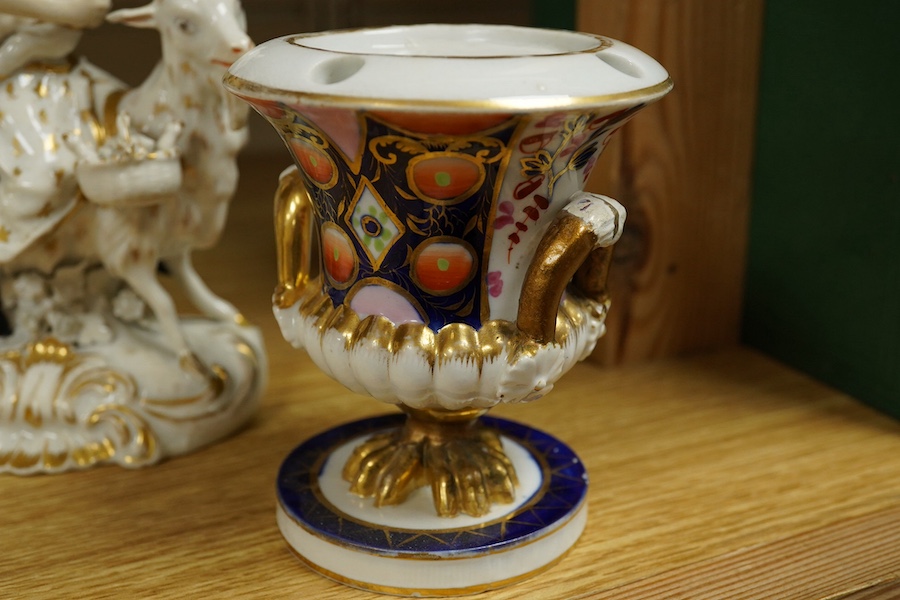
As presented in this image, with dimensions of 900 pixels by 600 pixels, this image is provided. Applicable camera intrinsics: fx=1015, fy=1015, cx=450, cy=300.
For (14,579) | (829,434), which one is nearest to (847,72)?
(829,434)

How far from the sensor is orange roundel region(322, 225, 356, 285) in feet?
2.09

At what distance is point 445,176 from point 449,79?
0.06 m

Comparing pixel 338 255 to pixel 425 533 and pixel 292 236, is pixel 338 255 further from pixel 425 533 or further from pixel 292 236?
pixel 425 533

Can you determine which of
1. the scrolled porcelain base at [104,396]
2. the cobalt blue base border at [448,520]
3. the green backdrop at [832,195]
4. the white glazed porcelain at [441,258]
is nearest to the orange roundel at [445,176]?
the white glazed porcelain at [441,258]

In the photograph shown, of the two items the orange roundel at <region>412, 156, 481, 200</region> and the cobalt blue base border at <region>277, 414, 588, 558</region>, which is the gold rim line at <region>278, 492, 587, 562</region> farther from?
the orange roundel at <region>412, 156, 481, 200</region>

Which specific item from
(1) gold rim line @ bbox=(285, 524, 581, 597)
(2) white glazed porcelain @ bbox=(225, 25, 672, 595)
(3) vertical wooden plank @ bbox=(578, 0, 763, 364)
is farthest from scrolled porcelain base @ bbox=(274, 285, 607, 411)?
(3) vertical wooden plank @ bbox=(578, 0, 763, 364)

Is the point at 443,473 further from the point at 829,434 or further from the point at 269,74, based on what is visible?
the point at 829,434

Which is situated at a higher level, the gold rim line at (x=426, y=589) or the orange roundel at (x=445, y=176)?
the orange roundel at (x=445, y=176)

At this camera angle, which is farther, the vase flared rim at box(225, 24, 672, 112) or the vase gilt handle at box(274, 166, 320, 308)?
the vase gilt handle at box(274, 166, 320, 308)

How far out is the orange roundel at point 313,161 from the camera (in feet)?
2.00

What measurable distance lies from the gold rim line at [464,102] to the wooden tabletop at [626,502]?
319 mm

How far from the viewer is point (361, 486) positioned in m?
0.71

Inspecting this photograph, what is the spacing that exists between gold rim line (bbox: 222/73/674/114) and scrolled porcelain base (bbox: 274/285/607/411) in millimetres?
143

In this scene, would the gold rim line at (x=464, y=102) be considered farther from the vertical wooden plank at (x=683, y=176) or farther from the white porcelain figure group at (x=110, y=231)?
the vertical wooden plank at (x=683, y=176)
